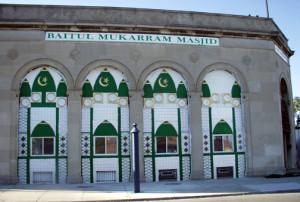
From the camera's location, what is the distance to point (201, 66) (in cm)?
1748

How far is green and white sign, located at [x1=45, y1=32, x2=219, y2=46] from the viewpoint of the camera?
1647cm

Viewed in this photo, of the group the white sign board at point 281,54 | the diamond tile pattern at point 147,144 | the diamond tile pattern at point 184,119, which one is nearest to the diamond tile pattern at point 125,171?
the diamond tile pattern at point 147,144

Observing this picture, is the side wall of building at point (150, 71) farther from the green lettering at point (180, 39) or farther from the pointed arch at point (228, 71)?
the green lettering at point (180, 39)

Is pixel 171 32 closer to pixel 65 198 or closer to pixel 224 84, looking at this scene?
pixel 224 84

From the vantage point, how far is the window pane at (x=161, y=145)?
55.0 feet

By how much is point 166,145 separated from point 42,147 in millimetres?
5961

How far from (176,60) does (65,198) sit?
8735 mm

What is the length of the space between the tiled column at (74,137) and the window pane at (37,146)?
4.63 feet

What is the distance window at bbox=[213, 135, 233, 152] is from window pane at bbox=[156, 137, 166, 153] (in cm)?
271

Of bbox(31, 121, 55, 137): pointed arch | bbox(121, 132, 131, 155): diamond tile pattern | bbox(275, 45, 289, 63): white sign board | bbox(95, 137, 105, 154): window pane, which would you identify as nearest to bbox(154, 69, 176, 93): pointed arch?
bbox(121, 132, 131, 155): diamond tile pattern

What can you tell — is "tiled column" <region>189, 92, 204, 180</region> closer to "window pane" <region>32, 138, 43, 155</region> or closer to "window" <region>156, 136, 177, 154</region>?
"window" <region>156, 136, 177, 154</region>

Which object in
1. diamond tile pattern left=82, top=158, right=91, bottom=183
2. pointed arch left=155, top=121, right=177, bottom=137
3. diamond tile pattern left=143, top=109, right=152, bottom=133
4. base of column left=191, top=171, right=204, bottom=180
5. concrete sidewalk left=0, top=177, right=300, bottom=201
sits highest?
diamond tile pattern left=143, top=109, right=152, bottom=133

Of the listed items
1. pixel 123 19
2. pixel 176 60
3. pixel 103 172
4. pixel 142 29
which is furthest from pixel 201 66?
pixel 103 172

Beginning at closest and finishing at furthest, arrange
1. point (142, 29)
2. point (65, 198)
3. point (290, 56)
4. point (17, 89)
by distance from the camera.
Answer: point (65, 198) → point (17, 89) → point (142, 29) → point (290, 56)
